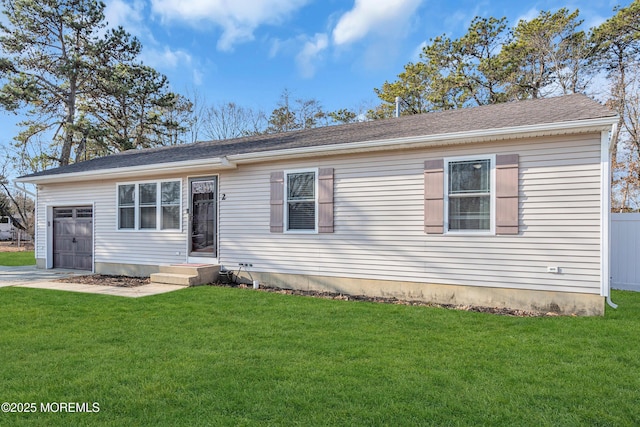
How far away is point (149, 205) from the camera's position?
9.45 meters

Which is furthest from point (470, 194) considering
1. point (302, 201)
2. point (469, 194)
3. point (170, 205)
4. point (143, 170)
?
point (143, 170)

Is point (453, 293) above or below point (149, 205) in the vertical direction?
below

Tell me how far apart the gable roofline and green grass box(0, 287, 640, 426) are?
8.77ft

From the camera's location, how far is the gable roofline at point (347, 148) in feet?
17.7

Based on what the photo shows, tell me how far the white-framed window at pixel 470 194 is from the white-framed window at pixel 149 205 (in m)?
6.12

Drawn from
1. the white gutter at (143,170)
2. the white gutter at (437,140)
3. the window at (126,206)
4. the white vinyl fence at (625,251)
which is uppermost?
the white gutter at (437,140)

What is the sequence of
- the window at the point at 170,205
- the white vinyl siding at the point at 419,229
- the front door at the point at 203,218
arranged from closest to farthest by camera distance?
the white vinyl siding at the point at 419,229
the front door at the point at 203,218
the window at the point at 170,205

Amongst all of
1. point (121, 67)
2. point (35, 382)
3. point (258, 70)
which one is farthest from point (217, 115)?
point (35, 382)

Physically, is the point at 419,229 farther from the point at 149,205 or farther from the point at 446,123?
the point at 149,205

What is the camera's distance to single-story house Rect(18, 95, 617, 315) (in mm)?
5566

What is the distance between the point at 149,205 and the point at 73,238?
11.0ft

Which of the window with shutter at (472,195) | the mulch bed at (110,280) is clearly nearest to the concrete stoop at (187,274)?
the mulch bed at (110,280)

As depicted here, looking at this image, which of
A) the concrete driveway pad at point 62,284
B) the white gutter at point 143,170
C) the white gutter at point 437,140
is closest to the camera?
the white gutter at point 437,140

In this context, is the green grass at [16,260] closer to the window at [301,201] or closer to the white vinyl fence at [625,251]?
the window at [301,201]
